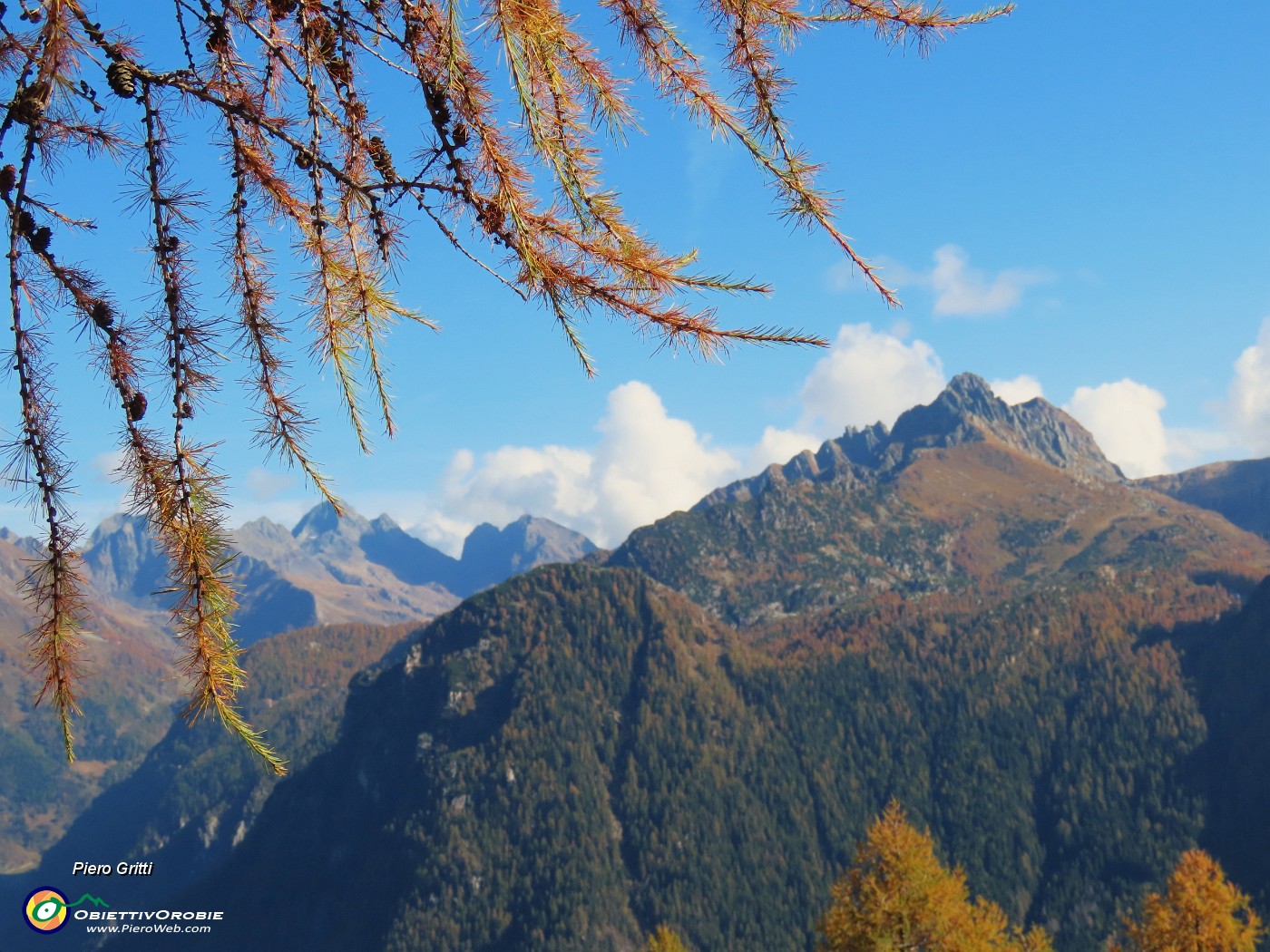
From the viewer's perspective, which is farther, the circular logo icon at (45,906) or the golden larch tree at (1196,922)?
the circular logo icon at (45,906)

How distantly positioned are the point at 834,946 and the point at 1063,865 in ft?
586

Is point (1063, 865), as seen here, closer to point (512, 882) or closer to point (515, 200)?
point (512, 882)

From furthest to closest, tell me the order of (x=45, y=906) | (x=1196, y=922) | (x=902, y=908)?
(x=45, y=906), (x=1196, y=922), (x=902, y=908)

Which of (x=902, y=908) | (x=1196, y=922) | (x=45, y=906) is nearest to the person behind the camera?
(x=902, y=908)

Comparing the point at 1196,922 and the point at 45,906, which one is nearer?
the point at 1196,922

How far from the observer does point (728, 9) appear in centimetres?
337

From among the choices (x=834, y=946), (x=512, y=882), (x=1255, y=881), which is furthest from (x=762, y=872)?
(x=834, y=946)

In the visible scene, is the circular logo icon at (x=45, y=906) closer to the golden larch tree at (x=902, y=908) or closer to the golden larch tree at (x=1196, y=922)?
the golden larch tree at (x=902, y=908)

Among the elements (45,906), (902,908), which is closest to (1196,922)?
(902,908)

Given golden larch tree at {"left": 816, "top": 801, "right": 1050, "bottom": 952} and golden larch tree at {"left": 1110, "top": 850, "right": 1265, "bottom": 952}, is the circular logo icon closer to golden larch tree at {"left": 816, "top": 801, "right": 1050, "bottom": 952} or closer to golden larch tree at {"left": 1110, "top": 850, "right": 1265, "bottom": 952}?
golden larch tree at {"left": 816, "top": 801, "right": 1050, "bottom": 952}

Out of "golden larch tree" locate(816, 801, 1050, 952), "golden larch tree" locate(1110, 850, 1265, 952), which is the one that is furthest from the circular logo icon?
"golden larch tree" locate(1110, 850, 1265, 952)

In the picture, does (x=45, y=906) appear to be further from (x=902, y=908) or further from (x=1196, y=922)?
(x=1196, y=922)

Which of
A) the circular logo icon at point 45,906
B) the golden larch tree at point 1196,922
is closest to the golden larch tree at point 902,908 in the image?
the golden larch tree at point 1196,922

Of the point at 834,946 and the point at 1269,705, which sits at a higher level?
the point at 834,946
